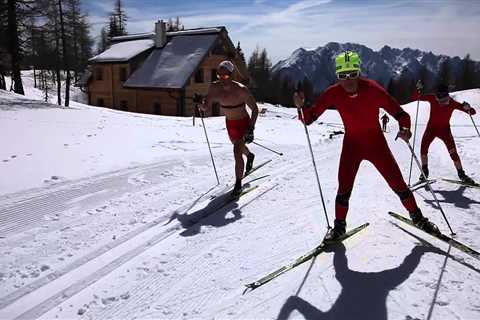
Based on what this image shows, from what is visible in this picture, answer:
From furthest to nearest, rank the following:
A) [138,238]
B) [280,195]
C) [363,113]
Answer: [280,195] → [138,238] → [363,113]

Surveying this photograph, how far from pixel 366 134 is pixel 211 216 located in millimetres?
2326

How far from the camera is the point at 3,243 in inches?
157

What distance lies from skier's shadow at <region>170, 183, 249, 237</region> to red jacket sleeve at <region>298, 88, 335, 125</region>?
5.40 feet

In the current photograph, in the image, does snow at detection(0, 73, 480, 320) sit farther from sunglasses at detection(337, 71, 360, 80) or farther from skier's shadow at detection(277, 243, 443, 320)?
sunglasses at detection(337, 71, 360, 80)

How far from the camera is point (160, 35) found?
Answer: 31172 mm

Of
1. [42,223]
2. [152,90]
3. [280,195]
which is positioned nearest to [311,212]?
[280,195]

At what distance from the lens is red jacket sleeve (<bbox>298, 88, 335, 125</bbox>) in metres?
4.28

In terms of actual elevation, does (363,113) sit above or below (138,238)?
above

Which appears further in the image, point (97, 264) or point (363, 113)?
point (363, 113)

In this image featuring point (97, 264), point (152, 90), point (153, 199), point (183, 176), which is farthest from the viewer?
point (152, 90)

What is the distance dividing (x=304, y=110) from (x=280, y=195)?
1.94 metres

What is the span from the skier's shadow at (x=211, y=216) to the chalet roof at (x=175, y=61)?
21.6 metres

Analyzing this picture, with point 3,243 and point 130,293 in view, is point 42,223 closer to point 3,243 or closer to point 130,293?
point 3,243

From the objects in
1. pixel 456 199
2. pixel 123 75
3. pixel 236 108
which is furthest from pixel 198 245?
pixel 123 75
